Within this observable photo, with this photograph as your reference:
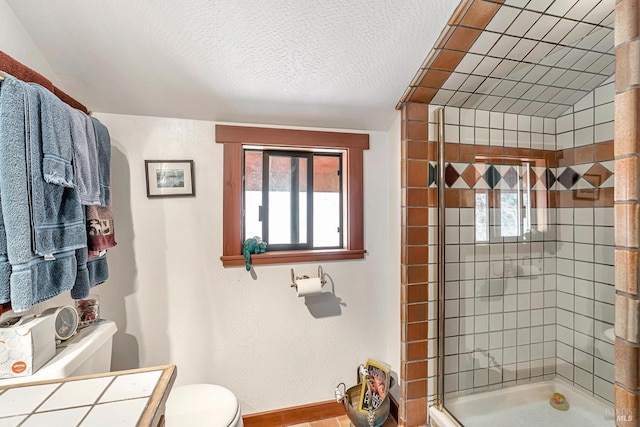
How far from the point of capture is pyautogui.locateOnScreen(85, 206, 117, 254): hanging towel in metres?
1.12

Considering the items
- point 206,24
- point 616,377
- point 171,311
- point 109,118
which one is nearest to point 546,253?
point 616,377

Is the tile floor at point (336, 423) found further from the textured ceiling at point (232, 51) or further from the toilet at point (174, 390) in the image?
the textured ceiling at point (232, 51)

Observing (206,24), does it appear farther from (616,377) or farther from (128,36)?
(616,377)

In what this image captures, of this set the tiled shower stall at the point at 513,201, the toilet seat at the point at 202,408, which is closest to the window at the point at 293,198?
the tiled shower stall at the point at 513,201

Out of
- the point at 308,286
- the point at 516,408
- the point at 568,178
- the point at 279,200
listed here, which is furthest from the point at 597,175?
the point at 279,200

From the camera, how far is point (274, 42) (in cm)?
109

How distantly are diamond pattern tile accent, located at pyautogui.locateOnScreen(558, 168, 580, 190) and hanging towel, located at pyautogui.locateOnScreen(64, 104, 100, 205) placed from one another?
2100 millimetres

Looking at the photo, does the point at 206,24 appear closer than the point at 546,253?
Yes

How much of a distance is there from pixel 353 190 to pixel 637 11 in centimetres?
124

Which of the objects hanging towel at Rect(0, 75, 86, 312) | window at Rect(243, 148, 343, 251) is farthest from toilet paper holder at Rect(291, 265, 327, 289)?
hanging towel at Rect(0, 75, 86, 312)

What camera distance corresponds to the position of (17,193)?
30.3 inches

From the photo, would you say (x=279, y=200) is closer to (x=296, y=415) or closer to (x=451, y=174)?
(x=451, y=174)

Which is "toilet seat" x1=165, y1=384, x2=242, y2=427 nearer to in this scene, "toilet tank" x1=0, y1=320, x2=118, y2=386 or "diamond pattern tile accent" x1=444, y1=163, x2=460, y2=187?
"toilet tank" x1=0, y1=320, x2=118, y2=386

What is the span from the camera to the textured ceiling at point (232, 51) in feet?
3.19
